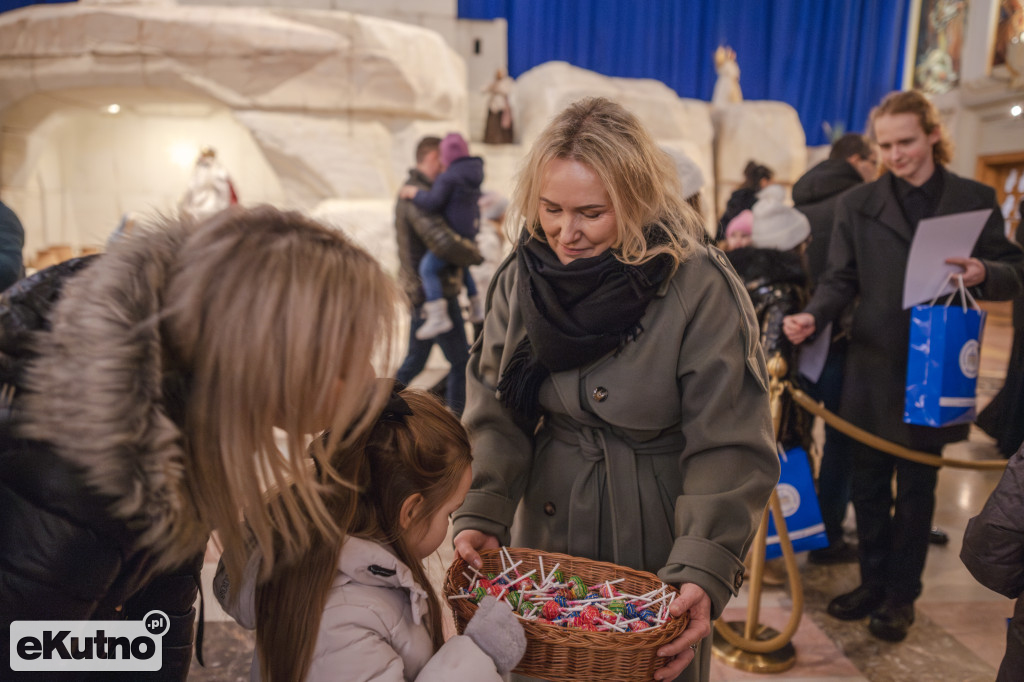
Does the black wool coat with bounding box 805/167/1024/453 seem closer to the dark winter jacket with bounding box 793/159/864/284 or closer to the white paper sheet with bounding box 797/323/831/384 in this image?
the white paper sheet with bounding box 797/323/831/384

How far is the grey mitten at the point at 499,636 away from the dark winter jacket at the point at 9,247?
84.5 inches

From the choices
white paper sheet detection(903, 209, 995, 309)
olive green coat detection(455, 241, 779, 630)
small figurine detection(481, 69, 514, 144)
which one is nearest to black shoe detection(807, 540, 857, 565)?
white paper sheet detection(903, 209, 995, 309)

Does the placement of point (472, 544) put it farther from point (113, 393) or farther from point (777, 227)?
point (777, 227)

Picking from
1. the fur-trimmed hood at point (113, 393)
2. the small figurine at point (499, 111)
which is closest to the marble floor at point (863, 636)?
the fur-trimmed hood at point (113, 393)

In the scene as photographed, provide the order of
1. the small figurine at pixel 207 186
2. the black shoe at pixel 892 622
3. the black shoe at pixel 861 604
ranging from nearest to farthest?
the black shoe at pixel 892 622
the black shoe at pixel 861 604
the small figurine at pixel 207 186

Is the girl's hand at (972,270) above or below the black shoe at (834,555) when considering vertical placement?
above

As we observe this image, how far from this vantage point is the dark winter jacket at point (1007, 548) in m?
1.33

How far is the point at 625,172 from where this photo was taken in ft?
4.37

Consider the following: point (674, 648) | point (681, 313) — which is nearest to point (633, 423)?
point (681, 313)

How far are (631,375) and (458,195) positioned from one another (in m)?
3.32

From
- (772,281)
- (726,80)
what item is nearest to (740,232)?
(772,281)

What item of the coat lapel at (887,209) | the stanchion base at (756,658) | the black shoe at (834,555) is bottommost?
the black shoe at (834,555)

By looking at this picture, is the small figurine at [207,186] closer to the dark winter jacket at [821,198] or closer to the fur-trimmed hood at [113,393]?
the dark winter jacket at [821,198]

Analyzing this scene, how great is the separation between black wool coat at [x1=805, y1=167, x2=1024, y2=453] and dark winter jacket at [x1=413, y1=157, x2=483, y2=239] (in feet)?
7.83
